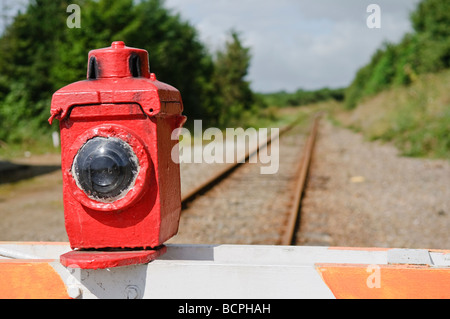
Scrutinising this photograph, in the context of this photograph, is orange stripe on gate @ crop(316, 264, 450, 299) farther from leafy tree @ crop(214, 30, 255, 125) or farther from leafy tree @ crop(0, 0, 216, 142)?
leafy tree @ crop(214, 30, 255, 125)

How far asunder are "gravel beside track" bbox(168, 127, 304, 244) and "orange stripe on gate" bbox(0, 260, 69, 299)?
3.38m

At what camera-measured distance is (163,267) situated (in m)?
1.37

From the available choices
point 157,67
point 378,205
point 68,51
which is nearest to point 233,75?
point 157,67

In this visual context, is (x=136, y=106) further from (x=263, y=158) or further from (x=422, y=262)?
(x=263, y=158)

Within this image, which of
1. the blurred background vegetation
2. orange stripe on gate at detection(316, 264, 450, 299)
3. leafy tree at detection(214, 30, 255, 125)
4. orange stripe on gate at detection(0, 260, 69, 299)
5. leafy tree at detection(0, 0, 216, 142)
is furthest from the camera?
leafy tree at detection(214, 30, 255, 125)

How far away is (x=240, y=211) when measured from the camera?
6316mm

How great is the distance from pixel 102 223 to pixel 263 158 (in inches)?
457

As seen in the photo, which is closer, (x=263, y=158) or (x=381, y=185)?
(x=381, y=185)

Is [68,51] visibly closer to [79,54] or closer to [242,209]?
[79,54]

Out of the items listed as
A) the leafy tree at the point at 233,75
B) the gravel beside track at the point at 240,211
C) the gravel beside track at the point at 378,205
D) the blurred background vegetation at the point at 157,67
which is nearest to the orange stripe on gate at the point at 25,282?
the gravel beside track at the point at 240,211

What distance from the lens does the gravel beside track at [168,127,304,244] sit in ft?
16.4

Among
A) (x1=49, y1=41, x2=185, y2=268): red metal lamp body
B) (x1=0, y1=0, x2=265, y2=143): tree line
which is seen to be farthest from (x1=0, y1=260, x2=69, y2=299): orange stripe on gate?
(x1=0, y1=0, x2=265, y2=143): tree line
